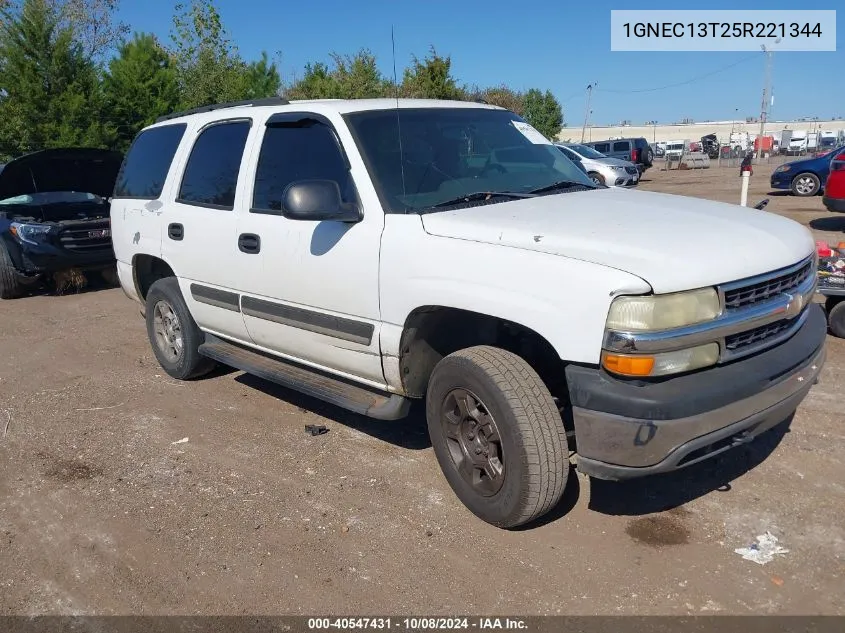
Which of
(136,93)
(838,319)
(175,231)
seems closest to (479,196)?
(175,231)

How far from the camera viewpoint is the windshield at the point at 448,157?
385 centimetres

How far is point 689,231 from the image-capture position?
3193mm

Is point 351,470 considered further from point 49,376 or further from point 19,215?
point 19,215

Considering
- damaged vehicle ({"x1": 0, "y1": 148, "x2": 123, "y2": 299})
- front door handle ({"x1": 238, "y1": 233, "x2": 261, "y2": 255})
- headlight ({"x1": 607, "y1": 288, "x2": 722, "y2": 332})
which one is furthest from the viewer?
damaged vehicle ({"x1": 0, "y1": 148, "x2": 123, "y2": 299})

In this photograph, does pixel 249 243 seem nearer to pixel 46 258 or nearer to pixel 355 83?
pixel 46 258

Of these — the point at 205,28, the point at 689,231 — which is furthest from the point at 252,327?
the point at 205,28

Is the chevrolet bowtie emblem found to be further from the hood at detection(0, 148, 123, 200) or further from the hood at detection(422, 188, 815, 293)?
the hood at detection(0, 148, 123, 200)

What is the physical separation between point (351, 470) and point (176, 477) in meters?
0.98

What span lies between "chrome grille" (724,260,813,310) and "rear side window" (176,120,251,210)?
118 inches

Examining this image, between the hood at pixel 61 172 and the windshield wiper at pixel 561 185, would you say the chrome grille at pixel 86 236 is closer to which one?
the hood at pixel 61 172

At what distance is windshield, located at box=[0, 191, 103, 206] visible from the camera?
9.98 meters

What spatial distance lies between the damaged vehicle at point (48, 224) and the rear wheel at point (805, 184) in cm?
1658

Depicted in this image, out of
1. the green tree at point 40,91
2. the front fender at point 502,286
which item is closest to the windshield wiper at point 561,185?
the front fender at point 502,286

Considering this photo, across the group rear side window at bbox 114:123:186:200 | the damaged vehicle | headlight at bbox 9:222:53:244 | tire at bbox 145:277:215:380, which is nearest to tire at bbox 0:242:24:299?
the damaged vehicle
